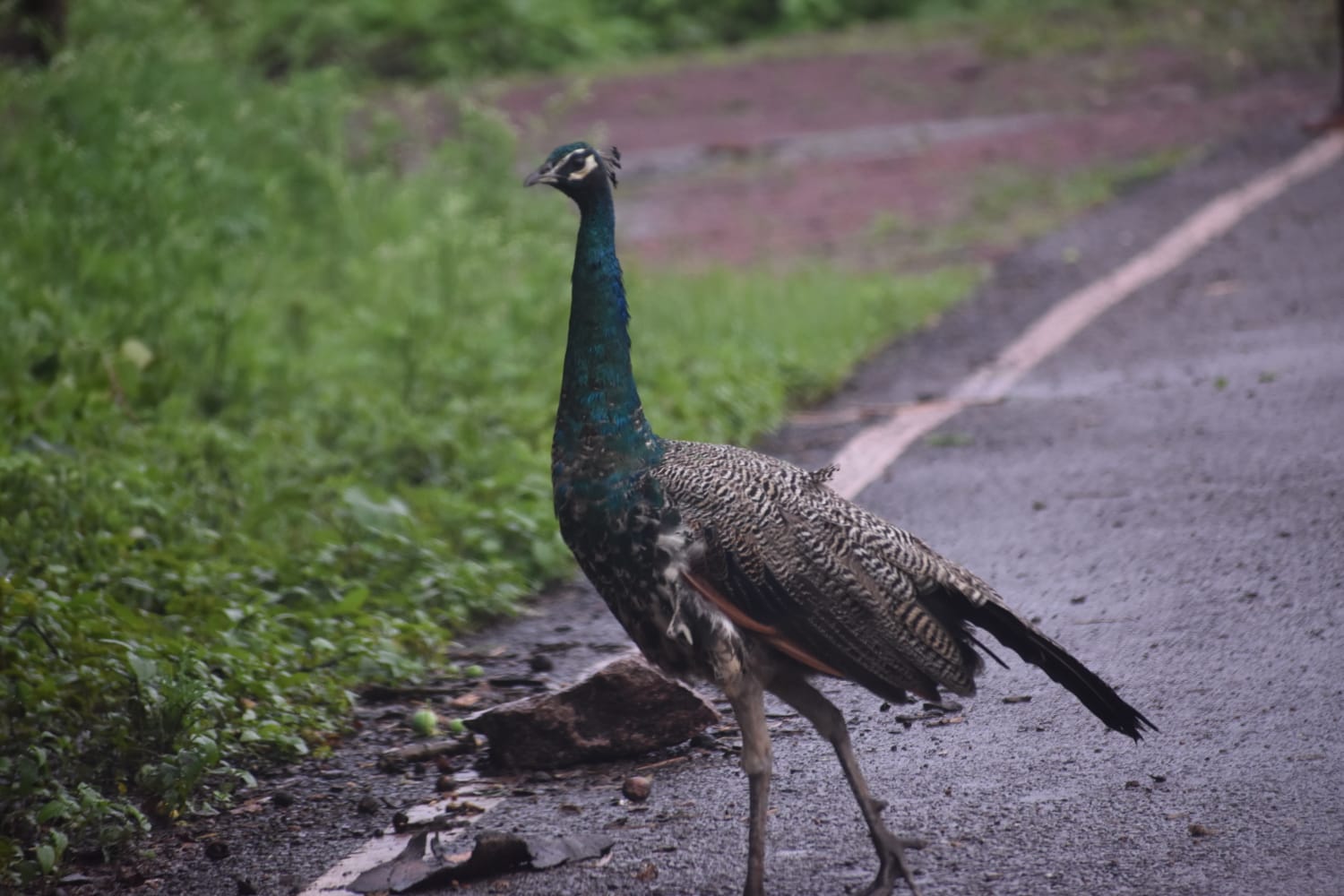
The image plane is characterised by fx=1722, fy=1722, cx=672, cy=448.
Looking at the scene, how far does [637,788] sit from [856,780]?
69cm

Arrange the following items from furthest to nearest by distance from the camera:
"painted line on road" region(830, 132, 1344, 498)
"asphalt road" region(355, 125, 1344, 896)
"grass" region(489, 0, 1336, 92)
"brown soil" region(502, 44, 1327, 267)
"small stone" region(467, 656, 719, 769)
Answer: "grass" region(489, 0, 1336, 92)
"brown soil" region(502, 44, 1327, 267)
"painted line on road" region(830, 132, 1344, 498)
"small stone" region(467, 656, 719, 769)
"asphalt road" region(355, 125, 1344, 896)

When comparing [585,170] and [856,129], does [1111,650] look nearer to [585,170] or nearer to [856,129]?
A: [585,170]

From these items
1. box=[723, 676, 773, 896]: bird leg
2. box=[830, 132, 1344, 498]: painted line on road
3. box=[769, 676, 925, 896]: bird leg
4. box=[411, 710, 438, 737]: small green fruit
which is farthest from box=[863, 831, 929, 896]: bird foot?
box=[830, 132, 1344, 498]: painted line on road

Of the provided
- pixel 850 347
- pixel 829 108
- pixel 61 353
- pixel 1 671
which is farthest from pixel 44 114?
pixel 829 108

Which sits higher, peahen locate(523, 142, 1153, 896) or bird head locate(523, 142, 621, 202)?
bird head locate(523, 142, 621, 202)

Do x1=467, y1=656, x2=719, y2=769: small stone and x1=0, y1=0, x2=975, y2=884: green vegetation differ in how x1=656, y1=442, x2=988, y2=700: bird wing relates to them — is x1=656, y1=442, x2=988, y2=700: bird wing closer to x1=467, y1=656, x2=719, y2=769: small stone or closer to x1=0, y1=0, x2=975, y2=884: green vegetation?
x1=467, y1=656, x2=719, y2=769: small stone

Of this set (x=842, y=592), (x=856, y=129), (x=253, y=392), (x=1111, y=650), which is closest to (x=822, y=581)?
(x=842, y=592)

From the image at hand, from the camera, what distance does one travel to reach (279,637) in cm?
525

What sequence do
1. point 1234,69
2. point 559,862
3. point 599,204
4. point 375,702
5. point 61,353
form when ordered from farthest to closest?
point 1234,69 → point 61,353 → point 375,702 → point 599,204 → point 559,862

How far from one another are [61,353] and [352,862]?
3.96 meters

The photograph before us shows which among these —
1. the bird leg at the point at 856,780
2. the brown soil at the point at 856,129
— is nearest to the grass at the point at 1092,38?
the brown soil at the point at 856,129

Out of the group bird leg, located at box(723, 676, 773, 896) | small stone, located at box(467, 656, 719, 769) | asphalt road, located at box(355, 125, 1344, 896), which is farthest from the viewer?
small stone, located at box(467, 656, 719, 769)

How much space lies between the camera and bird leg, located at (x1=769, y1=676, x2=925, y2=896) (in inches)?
144

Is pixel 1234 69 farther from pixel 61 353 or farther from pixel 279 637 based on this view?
pixel 279 637
